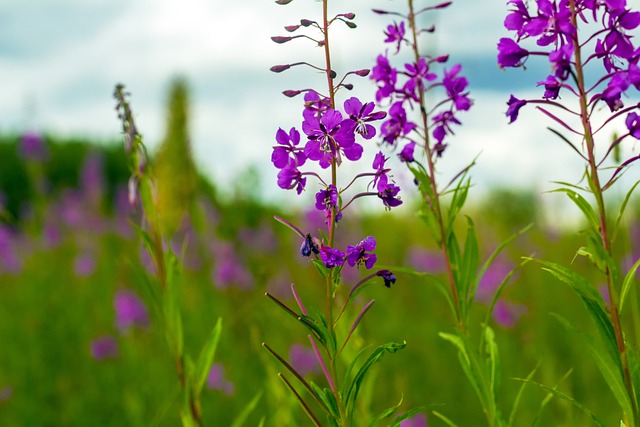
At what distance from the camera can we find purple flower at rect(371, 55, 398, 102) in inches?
92.8

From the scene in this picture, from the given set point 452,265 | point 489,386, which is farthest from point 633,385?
point 452,265

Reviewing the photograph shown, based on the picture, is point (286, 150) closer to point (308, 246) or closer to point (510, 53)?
point (308, 246)

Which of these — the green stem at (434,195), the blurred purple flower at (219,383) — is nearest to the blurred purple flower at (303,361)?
the blurred purple flower at (219,383)

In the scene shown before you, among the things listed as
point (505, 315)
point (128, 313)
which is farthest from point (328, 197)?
point (128, 313)

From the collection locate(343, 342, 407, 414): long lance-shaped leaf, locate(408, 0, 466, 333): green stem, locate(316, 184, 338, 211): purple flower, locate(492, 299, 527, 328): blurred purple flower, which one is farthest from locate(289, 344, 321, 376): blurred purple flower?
locate(316, 184, 338, 211): purple flower

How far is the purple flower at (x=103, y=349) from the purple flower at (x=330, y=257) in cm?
495

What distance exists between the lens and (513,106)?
1935mm

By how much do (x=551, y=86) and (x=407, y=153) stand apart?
1.96 feet

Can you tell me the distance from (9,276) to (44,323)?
3.98 m

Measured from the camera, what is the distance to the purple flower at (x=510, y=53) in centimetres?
193

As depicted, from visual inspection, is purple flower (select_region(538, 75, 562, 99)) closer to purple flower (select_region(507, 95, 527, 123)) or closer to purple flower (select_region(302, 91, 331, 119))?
purple flower (select_region(507, 95, 527, 123))

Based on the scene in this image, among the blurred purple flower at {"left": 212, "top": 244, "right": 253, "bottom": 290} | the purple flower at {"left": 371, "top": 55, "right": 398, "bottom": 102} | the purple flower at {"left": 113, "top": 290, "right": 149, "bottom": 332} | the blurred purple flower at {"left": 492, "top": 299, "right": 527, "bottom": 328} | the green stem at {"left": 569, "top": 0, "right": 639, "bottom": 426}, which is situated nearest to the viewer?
the green stem at {"left": 569, "top": 0, "right": 639, "bottom": 426}

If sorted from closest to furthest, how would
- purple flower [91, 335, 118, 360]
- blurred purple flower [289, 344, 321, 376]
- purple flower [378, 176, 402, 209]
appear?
purple flower [378, 176, 402, 209], blurred purple flower [289, 344, 321, 376], purple flower [91, 335, 118, 360]

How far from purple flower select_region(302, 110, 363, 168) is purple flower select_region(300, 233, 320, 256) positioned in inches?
7.5
